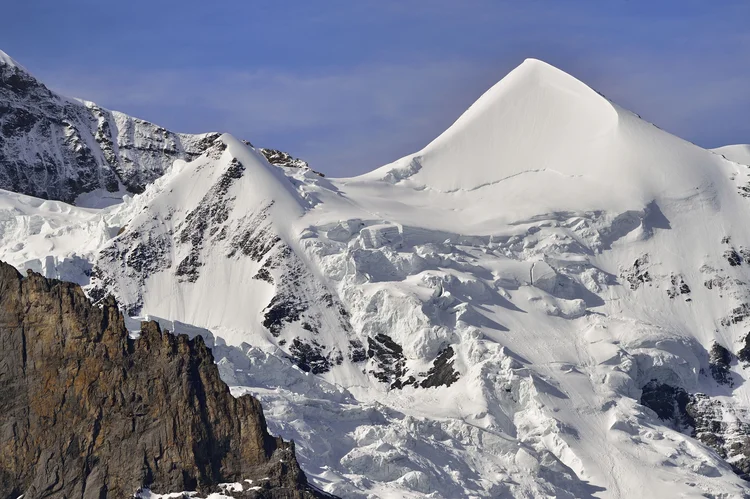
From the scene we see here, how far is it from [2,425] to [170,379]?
17.1 m

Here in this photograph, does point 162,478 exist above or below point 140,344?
below

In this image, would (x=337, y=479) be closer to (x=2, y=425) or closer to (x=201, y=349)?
(x=201, y=349)

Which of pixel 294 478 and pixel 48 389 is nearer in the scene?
pixel 294 478

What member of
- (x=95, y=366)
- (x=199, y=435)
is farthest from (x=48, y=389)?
(x=199, y=435)

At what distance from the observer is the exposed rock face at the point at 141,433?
18888 centimetres

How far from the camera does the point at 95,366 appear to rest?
654 ft

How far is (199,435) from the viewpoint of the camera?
19188 centimetres

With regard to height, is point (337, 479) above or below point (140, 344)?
below

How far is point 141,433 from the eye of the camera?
193 meters

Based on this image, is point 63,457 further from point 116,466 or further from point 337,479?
point 337,479

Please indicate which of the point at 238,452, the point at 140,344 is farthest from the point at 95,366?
the point at 238,452

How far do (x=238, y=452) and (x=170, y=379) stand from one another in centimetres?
1097

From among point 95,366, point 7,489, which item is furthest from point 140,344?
point 7,489

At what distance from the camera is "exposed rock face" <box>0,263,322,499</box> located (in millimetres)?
188875
